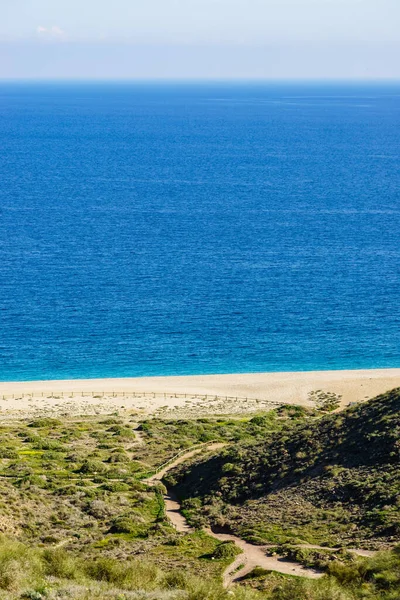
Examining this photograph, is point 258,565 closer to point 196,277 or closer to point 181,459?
point 181,459

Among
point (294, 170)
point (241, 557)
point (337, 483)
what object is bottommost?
point (241, 557)

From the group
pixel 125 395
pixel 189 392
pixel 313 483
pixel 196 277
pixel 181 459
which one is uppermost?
pixel 196 277

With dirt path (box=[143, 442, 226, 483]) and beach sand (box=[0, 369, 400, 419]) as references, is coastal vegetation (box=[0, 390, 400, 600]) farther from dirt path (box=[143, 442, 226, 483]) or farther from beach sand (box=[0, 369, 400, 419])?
beach sand (box=[0, 369, 400, 419])

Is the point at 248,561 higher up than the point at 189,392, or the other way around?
the point at 189,392

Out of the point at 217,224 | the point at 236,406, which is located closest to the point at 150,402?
the point at 236,406

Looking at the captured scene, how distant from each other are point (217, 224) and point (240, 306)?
40454 mm

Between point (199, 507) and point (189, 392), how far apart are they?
27.2 metres

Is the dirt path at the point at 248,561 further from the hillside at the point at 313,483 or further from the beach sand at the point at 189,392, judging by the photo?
the beach sand at the point at 189,392

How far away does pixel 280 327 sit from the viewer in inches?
3287

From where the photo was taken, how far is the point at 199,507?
4069 cm

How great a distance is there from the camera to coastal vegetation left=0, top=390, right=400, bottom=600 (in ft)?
88.3

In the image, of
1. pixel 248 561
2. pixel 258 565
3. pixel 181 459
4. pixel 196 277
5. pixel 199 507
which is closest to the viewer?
pixel 258 565

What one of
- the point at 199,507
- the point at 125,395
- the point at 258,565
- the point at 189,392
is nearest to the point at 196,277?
the point at 189,392

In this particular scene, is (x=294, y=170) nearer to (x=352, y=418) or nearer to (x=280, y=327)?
(x=280, y=327)
